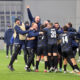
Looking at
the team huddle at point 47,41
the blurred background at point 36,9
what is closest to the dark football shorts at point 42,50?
the team huddle at point 47,41

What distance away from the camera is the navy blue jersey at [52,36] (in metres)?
17.4

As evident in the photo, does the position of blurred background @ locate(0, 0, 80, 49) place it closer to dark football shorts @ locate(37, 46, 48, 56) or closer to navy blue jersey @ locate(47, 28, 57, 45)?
dark football shorts @ locate(37, 46, 48, 56)

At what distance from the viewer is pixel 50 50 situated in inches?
695

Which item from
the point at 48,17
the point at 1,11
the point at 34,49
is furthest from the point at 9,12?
the point at 34,49

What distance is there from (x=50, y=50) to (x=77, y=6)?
22.6 m

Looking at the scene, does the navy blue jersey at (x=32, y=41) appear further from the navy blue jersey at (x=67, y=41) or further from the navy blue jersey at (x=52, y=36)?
the navy blue jersey at (x=67, y=41)

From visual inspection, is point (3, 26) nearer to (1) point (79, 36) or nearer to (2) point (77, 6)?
(2) point (77, 6)

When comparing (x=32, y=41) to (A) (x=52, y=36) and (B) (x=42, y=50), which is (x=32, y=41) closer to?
(B) (x=42, y=50)

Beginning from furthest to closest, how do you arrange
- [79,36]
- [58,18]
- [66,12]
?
[66,12] < [58,18] < [79,36]

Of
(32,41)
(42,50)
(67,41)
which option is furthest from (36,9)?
(67,41)

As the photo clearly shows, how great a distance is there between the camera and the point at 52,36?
17469mm

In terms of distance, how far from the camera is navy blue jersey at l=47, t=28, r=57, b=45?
1745 centimetres

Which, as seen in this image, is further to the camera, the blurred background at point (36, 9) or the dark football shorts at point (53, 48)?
the blurred background at point (36, 9)

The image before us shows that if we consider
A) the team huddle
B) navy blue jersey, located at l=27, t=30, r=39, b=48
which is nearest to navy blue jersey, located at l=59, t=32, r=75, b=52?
the team huddle
